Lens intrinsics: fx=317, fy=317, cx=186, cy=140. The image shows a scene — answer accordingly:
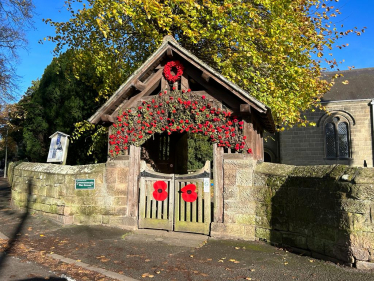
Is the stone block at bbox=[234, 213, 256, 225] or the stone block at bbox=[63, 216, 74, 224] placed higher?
the stone block at bbox=[234, 213, 256, 225]

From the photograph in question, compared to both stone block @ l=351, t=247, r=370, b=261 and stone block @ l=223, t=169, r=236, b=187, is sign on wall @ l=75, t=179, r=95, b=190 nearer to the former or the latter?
stone block @ l=223, t=169, r=236, b=187

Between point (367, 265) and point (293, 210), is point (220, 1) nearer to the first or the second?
point (293, 210)

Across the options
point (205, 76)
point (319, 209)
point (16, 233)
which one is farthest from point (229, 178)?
point (16, 233)

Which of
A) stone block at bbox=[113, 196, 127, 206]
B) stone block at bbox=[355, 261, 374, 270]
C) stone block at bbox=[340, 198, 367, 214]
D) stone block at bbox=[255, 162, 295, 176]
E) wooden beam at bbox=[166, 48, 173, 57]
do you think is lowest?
stone block at bbox=[355, 261, 374, 270]

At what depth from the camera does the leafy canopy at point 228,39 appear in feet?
34.6

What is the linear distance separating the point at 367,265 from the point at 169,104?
510 centimetres

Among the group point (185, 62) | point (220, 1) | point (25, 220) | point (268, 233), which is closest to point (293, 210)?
point (268, 233)

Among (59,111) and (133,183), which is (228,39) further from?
(59,111)

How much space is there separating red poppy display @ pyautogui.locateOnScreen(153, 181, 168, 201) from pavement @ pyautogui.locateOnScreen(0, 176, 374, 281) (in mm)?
800

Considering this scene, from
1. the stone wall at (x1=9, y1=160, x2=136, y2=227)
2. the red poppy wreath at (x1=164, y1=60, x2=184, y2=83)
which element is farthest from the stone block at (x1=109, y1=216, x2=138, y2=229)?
the red poppy wreath at (x1=164, y1=60, x2=184, y2=83)

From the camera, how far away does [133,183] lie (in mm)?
7938

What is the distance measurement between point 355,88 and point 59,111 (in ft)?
69.2

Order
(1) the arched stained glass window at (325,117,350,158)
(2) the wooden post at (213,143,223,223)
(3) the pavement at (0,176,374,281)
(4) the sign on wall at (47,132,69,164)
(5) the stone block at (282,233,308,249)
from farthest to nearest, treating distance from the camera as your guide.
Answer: (1) the arched stained glass window at (325,117,350,158)
(4) the sign on wall at (47,132,69,164)
(2) the wooden post at (213,143,223,223)
(5) the stone block at (282,233,308,249)
(3) the pavement at (0,176,374,281)

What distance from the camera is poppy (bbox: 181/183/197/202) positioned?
23.8 ft
